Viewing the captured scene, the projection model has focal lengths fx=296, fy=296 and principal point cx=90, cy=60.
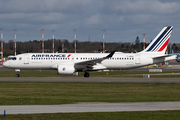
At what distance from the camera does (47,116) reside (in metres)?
15.7

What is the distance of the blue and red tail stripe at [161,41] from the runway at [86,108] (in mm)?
30119

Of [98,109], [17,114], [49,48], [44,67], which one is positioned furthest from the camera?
[49,48]

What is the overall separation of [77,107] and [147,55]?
32062 millimetres

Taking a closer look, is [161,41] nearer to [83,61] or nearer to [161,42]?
[161,42]

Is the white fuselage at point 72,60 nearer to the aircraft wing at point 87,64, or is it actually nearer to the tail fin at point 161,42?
the aircraft wing at point 87,64

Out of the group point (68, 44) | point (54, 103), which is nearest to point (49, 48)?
point (68, 44)

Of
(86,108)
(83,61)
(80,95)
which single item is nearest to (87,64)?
(83,61)

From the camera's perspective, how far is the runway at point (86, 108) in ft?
57.4

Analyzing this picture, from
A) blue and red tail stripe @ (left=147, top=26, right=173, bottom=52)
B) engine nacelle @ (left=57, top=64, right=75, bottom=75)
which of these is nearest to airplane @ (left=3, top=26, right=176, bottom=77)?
blue and red tail stripe @ (left=147, top=26, right=173, bottom=52)

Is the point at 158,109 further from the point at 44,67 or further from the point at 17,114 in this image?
the point at 44,67

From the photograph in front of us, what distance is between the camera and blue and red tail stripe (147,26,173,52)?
49812mm

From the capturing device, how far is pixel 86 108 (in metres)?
18.3

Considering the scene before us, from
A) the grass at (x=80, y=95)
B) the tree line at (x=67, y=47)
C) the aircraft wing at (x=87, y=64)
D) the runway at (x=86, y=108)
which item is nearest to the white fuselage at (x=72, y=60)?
the aircraft wing at (x=87, y=64)

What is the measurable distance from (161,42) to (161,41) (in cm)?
18
